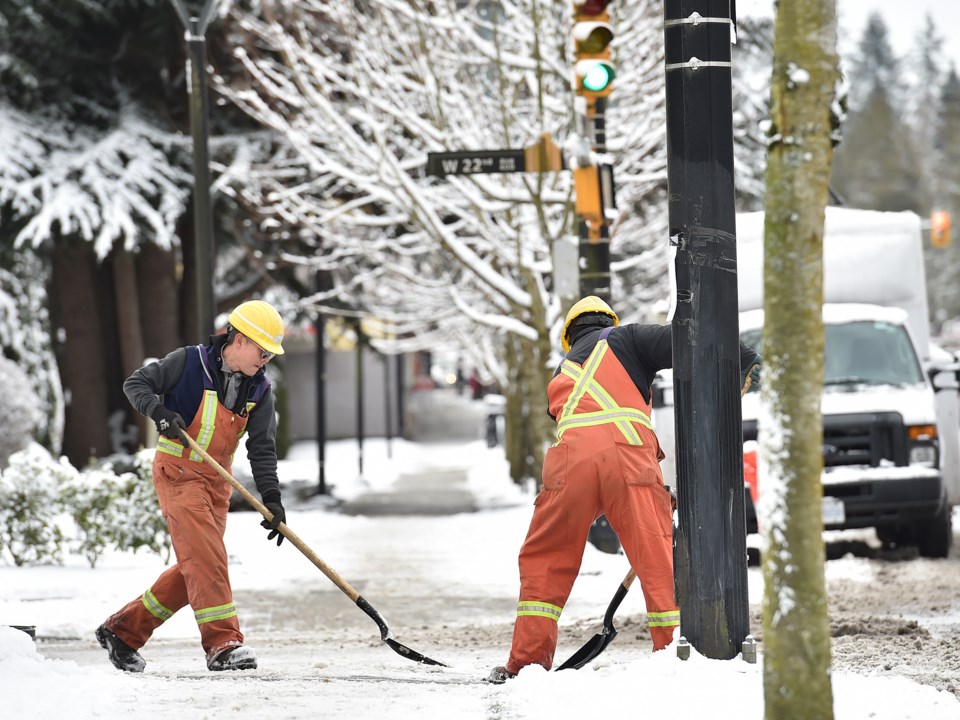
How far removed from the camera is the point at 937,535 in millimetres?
11844

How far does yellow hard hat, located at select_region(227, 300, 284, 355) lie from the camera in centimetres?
682

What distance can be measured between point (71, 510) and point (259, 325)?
5274 millimetres

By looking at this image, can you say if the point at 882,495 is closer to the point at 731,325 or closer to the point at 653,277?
the point at 731,325

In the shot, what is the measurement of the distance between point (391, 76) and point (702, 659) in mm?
12511

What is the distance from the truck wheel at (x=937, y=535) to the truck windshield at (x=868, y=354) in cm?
121

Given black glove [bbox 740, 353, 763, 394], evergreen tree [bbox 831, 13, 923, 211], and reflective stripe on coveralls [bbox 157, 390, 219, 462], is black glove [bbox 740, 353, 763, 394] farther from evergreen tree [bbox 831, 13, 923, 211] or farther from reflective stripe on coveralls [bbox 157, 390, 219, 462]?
evergreen tree [bbox 831, 13, 923, 211]

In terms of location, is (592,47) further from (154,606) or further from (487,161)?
(154,606)

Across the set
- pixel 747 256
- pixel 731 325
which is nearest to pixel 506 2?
pixel 747 256

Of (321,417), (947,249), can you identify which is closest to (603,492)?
(321,417)

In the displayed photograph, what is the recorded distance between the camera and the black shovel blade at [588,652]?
635cm

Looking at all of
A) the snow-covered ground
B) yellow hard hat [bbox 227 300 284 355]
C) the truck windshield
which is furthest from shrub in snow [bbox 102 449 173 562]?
the truck windshield

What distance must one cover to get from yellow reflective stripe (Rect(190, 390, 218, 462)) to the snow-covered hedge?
4500 mm

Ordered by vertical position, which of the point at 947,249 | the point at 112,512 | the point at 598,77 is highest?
the point at 947,249

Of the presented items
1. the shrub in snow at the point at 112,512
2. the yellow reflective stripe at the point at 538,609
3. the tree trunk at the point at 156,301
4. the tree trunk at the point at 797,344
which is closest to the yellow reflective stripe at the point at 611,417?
the yellow reflective stripe at the point at 538,609
